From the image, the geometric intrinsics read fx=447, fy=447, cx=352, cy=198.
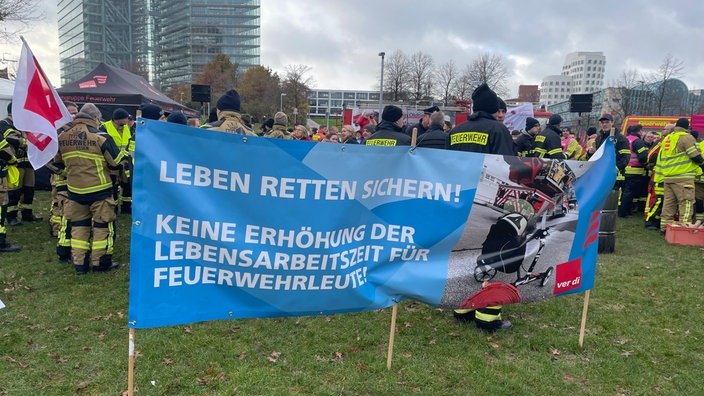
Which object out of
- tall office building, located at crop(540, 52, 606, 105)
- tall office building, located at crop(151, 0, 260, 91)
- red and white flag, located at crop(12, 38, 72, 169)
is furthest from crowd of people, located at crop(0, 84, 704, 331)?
tall office building, located at crop(540, 52, 606, 105)

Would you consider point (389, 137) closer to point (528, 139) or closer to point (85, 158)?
point (85, 158)

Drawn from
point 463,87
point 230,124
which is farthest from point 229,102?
point 463,87

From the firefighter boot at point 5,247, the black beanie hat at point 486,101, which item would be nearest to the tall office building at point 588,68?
the black beanie hat at point 486,101

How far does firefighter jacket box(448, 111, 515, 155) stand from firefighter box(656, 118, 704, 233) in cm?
604

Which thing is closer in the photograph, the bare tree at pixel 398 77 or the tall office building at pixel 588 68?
the bare tree at pixel 398 77

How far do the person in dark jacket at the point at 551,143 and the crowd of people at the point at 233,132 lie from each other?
2cm

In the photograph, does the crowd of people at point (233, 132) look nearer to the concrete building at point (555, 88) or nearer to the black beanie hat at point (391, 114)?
the black beanie hat at point (391, 114)

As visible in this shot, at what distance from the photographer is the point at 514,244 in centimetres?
387

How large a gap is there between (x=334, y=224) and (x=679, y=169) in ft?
28.9

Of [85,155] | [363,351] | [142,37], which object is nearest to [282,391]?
[363,351]

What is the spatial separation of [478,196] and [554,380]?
5.71ft

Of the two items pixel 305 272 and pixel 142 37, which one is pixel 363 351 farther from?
pixel 142 37

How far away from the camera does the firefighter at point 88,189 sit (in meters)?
5.91

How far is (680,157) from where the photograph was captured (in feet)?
28.8
